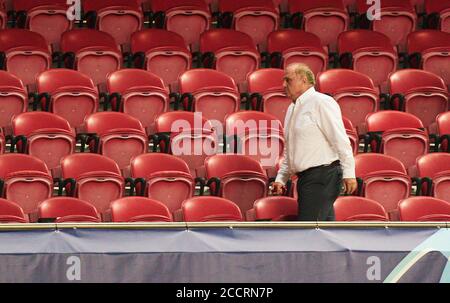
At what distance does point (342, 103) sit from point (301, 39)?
101 centimetres

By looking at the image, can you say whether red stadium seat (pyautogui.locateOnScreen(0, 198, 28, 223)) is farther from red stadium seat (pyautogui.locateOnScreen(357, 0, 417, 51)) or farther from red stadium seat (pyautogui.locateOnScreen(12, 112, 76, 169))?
red stadium seat (pyautogui.locateOnScreen(357, 0, 417, 51))

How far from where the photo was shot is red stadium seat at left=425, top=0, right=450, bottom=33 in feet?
35.0

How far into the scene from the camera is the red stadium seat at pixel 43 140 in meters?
8.58

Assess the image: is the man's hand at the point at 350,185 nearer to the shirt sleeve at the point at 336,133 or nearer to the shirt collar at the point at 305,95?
the shirt sleeve at the point at 336,133

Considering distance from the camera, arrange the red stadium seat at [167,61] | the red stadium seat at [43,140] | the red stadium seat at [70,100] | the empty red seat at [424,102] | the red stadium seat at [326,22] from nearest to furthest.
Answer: the red stadium seat at [43,140]
the red stadium seat at [70,100]
the empty red seat at [424,102]
the red stadium seat at [167,61]
the red stadium seat at [326,22]

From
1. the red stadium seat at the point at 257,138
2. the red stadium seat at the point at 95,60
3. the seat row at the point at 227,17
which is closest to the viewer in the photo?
the red stadium seat at the point at 257,138

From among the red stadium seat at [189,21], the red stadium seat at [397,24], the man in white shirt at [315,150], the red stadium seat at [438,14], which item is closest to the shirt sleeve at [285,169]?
the man in white shirt at [315,150]

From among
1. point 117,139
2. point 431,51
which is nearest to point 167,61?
point 117,139

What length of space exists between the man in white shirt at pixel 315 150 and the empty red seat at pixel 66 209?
3.49ft

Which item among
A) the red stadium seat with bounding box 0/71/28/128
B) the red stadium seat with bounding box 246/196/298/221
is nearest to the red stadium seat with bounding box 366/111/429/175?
the red stadium seat with bounding box 246/196/298/221

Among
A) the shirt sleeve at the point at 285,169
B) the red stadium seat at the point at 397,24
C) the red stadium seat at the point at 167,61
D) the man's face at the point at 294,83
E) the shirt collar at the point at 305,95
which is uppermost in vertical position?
the red stadium seat at the point at 397,24

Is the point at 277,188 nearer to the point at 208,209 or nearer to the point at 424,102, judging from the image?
the point at 208,209

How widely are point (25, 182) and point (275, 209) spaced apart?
5.10 ft

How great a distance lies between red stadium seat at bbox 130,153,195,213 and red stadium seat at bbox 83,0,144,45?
79.8 inches
